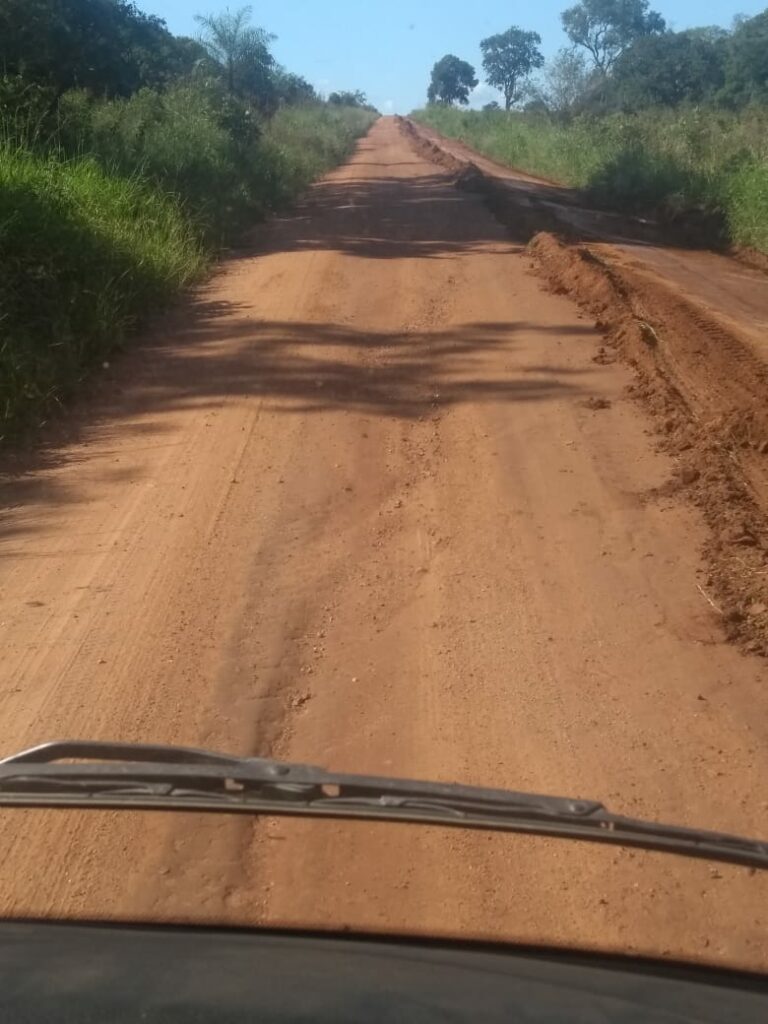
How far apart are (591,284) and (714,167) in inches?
424

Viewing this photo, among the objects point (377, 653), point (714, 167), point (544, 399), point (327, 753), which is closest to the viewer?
point (327, 753)

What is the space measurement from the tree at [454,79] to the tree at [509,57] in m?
17.2

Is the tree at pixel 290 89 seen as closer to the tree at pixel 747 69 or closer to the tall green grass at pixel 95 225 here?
the tree at pixel 747 69

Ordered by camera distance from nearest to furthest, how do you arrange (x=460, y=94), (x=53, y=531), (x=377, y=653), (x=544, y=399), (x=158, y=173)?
(x=377, y=653) → (x=53, y=531) → (x=544, y=399) → (x=158, y=173) → (x=460, y=94)

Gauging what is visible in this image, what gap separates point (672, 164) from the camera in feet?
76.5

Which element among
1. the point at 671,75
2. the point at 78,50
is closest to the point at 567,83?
the point at 671,75

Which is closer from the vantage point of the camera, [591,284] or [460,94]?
[591,284]

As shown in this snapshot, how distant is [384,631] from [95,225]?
23.0 ft

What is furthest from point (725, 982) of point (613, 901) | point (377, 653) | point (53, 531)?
point (53, 531)

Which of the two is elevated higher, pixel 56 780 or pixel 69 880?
pixel 56 780

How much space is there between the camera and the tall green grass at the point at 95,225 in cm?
908

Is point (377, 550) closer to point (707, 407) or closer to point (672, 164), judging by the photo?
point (707, 407)

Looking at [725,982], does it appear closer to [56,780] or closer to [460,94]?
[56,780]

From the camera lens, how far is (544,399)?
27.5ft
